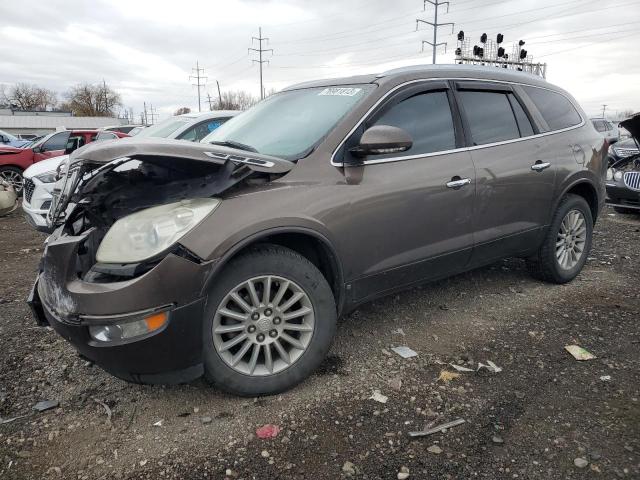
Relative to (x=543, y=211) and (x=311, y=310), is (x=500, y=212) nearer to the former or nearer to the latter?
(x=543, y=211)

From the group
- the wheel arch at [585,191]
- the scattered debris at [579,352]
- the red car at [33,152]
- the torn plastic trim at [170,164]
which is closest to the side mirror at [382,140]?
the torn plastic trim at [170,164]

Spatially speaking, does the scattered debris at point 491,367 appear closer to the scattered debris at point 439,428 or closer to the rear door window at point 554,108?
the scattered debris at point 439,428

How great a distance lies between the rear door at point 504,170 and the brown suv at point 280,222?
0.02 metres

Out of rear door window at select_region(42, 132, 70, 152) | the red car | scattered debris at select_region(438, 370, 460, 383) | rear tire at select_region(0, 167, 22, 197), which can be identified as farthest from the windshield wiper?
rear door window at select_region(42, 132, 70, 152)

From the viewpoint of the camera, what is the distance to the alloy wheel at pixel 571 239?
4406 mm

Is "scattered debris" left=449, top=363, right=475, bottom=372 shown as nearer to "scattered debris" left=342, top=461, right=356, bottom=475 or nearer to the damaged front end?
"scattered debris" left=342, top=461, right=356, bottom=475

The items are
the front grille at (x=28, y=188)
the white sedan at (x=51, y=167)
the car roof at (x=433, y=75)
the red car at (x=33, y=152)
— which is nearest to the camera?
the car roof at (x=433, y=75)

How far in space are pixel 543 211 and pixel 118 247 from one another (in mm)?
3387

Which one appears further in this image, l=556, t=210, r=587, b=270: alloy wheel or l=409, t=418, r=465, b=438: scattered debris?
l=556, t=210, r=587, b=270: alloy wheel

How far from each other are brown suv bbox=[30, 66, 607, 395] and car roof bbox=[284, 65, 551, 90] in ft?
0.06

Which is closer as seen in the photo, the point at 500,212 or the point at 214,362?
the point at 214,362

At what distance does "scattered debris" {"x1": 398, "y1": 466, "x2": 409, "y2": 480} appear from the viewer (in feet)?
6.89

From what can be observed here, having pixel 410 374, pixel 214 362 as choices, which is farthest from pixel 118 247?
pixel 410 374

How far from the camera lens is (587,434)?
7.72 feet
